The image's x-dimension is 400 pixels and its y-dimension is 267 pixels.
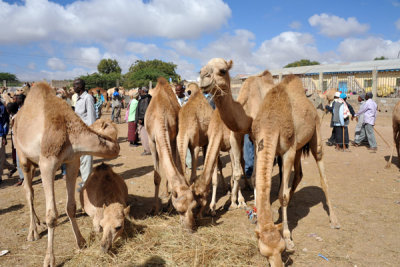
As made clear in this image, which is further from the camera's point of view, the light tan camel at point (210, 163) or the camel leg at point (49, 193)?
the light tan camel at point (210, 163)

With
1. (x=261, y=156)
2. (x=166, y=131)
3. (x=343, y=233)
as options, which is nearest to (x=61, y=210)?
(x=166, y=131)

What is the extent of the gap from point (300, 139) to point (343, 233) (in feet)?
5.76

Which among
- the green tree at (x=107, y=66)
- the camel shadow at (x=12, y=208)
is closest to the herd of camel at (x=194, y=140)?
→ the camel shadow at (x=12, y=208)

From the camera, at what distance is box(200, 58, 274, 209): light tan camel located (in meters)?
3.73

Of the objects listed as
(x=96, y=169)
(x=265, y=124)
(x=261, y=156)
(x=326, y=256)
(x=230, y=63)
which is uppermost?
(x=230, y=63)

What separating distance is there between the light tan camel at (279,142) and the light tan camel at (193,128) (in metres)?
1.67

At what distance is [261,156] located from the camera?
369cm

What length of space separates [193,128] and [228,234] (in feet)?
6.97

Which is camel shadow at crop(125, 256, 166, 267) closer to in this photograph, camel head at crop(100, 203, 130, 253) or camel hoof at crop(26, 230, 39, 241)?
camel head at crop(100, 203, 130, 253)

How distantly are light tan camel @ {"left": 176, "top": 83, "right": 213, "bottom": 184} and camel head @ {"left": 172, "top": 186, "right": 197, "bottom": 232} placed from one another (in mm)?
846

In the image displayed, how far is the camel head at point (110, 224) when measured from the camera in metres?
3.82

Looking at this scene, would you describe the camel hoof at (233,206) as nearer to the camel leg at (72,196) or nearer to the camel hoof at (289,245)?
the camel hoof at (289,245)

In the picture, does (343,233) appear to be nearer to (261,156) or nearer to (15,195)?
(261,156)

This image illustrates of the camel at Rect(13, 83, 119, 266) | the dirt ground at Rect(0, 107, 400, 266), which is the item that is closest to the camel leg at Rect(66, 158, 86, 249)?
the camel at Rect(13, 83, 119, 266)
